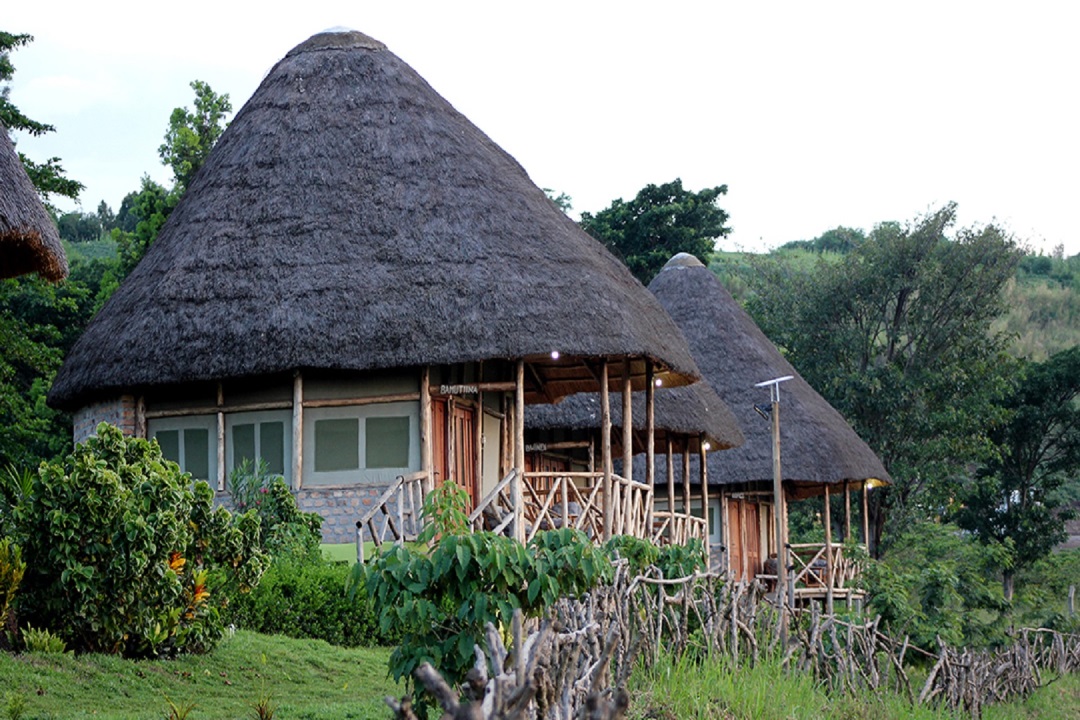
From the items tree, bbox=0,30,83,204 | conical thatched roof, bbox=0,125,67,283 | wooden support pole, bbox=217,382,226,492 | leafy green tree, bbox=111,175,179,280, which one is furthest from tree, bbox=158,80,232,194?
conical thatched roof, bbox=0,125,67,283

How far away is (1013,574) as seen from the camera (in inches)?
1164

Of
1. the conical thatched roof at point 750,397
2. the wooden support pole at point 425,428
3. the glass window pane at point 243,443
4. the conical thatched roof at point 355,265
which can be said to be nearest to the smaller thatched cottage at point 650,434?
the conical thatched roof at point 750,397

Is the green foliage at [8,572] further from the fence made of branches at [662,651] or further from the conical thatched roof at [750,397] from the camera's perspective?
the conical thatched roof at [750,397]

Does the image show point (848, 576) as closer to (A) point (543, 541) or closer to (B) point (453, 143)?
(B) point (453, 143)

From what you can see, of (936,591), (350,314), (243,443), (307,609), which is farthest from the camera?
(936,591)

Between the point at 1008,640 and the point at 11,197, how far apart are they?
49.0 ft

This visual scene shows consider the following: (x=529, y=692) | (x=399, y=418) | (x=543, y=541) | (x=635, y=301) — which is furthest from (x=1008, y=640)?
(x=529, y=692)

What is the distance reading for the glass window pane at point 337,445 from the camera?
14359 millimetres

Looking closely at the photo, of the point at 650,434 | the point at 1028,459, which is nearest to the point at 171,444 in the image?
the point at 650,434

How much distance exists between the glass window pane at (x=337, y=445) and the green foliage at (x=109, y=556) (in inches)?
182

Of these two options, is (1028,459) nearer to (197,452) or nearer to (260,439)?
(260,439)

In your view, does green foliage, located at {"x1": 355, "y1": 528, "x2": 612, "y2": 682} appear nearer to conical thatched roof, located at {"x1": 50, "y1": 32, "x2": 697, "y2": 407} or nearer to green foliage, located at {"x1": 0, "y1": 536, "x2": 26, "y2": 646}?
green foliage, located at {"x1": 0, "y1": 536, "x2": 26, "y2": 646}

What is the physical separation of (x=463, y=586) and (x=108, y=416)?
948 centimetres

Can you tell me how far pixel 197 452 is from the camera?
1492 cm
